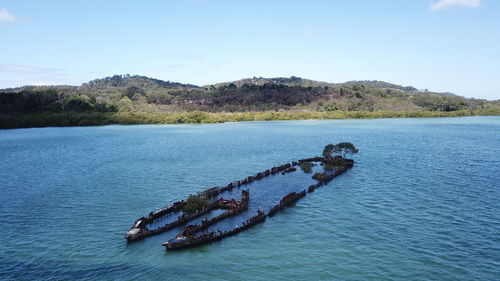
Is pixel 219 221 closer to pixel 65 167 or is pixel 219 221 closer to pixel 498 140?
pixel 65 167

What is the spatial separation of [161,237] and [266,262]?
1054cm

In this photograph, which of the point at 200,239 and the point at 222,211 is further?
the point at 222,211

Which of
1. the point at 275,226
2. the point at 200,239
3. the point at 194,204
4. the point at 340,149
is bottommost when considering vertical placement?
the point at 275,226

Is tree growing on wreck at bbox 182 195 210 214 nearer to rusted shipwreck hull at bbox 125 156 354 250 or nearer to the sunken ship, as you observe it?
the sunken ship

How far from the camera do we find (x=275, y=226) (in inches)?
1352

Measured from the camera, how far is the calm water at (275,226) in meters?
25.9

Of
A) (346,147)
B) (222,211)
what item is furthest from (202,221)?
(346,147)

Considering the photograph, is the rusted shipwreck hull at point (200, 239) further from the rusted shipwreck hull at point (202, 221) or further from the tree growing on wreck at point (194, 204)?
the tree growing on wreck at point (194, 204)

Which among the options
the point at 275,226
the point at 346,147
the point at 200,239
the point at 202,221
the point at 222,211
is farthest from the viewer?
the point at 346,147

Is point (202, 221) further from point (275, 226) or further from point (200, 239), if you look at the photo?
point (275, 226)

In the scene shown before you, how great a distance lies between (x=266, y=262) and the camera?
88.7 ft

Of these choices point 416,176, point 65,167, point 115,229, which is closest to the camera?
point 115,229

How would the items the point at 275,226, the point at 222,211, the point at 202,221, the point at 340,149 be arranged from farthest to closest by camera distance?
the point at 340,149 → the point at 222,211 → the point at 275,226 → the point at 202,221

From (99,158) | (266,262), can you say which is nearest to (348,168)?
(266,262)
